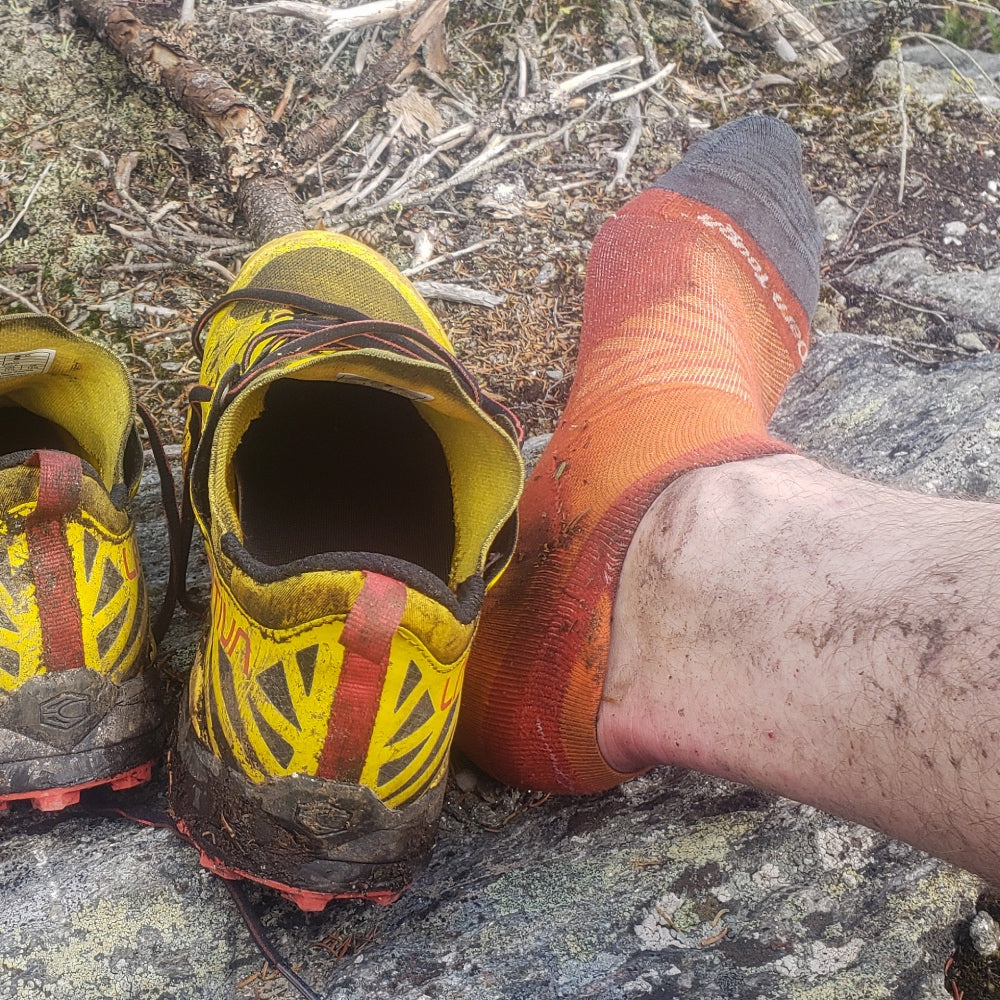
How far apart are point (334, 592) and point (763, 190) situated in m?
1.48

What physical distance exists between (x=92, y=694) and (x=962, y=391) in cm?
149

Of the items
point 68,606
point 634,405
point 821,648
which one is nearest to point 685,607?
point 821,648

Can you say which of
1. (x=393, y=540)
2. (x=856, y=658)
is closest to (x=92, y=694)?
(x=393, y=540)

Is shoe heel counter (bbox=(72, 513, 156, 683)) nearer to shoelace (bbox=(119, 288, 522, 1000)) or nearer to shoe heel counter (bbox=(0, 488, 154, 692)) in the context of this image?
shoe heel counter (bbox=(0, 488, 154, 692))

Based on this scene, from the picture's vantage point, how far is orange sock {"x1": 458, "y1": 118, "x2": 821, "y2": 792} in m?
1.21

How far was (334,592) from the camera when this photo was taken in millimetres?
877

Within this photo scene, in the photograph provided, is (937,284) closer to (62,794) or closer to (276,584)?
(276,584)

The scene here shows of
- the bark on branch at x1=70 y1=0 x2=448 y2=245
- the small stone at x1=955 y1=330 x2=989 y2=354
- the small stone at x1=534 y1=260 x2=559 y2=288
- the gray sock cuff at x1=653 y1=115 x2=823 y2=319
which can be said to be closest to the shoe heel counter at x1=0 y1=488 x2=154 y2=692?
the bark on branch at x1=70 y1=0 x2=448 y2=245

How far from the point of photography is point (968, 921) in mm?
1150

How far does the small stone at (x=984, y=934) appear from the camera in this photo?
1.13 meters

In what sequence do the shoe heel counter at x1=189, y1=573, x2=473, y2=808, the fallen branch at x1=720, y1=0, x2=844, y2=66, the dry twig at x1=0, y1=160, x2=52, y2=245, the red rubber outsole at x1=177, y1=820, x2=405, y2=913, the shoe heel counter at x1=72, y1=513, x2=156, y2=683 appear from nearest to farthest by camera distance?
the shoe heel counter at x1=189, y1=573, x2=473, y2=808
the red rubber outsole at x1=177, y1=820, x2=405, y2=913
the shoe heel counter at x1=72, y1=513, x2=156, y2=683
the dry twig at x1=0, y1=160, x2=52, y2=245
the fallen branch at x1=720, y1=0, x2=844, y2=66

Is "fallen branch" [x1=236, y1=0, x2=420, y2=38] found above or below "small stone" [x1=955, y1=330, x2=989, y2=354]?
above

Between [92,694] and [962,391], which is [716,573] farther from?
[962,391]

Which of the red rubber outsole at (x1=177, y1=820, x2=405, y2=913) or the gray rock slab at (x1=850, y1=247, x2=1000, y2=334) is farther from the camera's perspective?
the gray rock slab at (x1=850, y1=247, x2=1000, y2=334)
